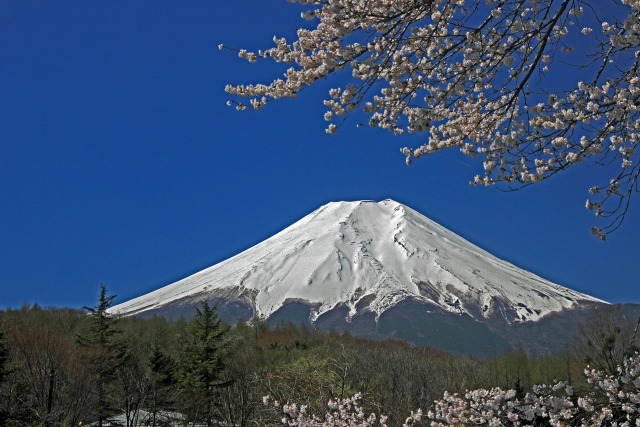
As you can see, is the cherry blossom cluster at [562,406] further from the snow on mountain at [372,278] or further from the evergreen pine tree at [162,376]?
the snow on mountain at [372,278]

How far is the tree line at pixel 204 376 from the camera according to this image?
49.5ft

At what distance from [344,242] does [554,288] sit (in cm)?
5413

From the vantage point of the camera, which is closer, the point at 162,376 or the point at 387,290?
the point at 162,376

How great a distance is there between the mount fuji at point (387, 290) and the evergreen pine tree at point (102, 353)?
10962cm

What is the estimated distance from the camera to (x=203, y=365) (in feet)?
78.8

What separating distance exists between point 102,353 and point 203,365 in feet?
11.7

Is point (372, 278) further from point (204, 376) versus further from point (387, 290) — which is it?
point (204, 376)

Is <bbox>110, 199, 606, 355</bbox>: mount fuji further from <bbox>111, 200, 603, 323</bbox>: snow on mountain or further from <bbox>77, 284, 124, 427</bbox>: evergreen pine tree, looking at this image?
<bbox>77, 284, 124, 427</bbox>: evergreen pine tree

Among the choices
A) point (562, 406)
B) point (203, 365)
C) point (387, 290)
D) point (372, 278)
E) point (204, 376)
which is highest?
point (372, 278)

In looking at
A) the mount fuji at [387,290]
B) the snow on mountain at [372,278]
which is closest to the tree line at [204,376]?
the mount fuji at [387,290]

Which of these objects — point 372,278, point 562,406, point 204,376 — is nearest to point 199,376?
point 204,376

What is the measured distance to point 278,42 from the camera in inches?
178

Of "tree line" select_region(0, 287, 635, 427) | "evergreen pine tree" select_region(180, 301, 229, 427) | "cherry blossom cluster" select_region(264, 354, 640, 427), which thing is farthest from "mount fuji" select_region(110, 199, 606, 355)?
"cherry blossom cluster" select_region(264, 354, 640, 427)

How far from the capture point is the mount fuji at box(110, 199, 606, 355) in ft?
469
